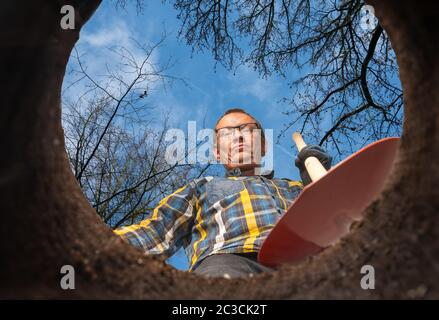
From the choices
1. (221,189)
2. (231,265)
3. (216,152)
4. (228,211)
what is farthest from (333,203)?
(216,152)

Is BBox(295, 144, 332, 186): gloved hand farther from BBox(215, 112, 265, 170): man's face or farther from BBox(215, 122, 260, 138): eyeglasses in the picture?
BBox(215, 122, 260, 138): eyeglasses

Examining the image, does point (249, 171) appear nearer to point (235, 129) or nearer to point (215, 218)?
point (235, 129)

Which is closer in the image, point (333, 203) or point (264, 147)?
point (333, 203)

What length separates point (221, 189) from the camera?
2869mm

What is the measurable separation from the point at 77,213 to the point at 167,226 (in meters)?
1.84

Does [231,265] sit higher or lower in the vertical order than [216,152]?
lower

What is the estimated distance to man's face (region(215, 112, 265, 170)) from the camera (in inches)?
124

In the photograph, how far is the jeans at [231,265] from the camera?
2.18 m

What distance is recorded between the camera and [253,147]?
10.6 ft

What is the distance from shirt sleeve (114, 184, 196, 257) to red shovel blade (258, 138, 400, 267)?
1.14 metres

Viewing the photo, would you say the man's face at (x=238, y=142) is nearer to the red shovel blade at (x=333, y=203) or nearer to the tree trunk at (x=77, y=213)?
the red shovel blade at (x=333, y=203)

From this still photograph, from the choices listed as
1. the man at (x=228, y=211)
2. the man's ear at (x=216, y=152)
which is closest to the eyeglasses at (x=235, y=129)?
the man at (x=228, y=211)
